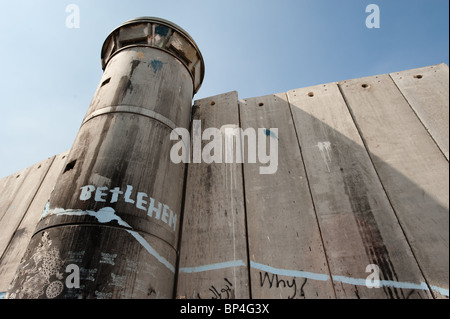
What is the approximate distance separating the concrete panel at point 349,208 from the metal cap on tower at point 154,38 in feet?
7.26

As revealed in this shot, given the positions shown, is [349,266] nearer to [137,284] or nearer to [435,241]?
[435,241]

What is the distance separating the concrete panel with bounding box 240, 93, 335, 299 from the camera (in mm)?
2883

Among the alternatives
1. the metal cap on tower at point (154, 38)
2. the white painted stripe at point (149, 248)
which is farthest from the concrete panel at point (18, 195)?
the white painted stripe at point (149, 248)

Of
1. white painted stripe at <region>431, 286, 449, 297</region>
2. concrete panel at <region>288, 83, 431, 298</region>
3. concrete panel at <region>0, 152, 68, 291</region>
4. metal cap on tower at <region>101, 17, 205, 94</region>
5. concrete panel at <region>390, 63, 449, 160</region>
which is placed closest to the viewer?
white painted stripe at <region>431, 286, 449, 297</region>

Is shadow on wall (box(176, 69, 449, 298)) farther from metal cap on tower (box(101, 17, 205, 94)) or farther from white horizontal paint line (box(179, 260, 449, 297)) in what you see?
metal cap on tower (box(101, 17, 205, 94))

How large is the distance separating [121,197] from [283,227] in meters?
1.85

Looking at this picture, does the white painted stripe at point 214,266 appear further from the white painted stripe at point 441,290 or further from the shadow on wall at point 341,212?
the white painted stripe at point 441,290

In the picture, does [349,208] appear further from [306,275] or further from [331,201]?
[306,275]

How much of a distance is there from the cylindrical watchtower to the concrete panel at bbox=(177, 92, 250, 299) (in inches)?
6.3

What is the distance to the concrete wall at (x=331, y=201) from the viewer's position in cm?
282

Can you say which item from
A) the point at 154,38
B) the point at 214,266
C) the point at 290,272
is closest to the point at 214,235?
the point at 214,266

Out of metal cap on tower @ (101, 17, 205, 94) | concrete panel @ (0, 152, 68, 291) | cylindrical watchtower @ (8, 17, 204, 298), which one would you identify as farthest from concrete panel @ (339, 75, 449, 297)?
concrete panel @ (0, 152, 68, 291)
